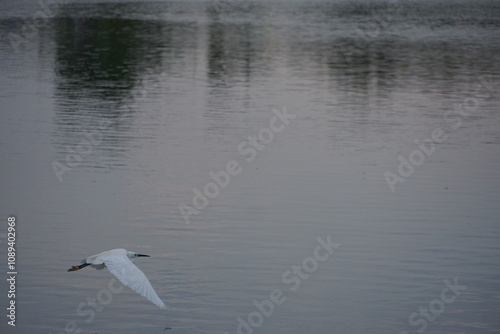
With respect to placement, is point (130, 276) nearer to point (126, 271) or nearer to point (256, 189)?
point (126, 271)

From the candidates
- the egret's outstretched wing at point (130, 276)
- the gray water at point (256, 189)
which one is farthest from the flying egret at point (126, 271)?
the gray water at point (256, 189)

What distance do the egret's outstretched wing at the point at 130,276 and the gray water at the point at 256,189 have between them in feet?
3.25

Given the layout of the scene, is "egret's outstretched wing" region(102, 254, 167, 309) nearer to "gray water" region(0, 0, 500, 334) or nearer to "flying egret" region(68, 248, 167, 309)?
"flying egret" region(68, 248, 167, 309)

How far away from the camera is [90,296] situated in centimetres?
1207

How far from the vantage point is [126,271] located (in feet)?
33.8

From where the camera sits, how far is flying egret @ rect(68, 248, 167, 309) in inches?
388

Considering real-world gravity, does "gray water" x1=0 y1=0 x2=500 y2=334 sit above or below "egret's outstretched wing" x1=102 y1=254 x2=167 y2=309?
below

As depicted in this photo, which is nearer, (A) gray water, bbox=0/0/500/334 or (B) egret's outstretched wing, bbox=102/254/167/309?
(B) egret's outstretched wing, bbox=102/254/167/309

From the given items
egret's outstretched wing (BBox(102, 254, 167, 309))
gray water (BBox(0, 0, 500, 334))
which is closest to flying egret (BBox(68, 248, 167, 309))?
egret's outstretched wing (BBox(102, 254, 167, 309))

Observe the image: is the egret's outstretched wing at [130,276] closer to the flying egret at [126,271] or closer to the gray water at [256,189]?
the flying egret at [126,271]

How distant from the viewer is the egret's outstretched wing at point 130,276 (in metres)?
9.81

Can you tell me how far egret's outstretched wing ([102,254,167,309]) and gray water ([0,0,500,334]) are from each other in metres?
0.99

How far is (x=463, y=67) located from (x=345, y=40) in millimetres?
10753

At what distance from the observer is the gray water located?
11930 millimetres
